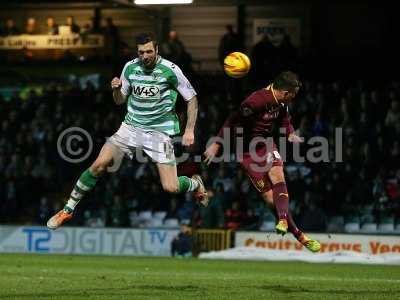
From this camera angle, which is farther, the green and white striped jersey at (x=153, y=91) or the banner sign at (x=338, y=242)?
the banner sign at (x=338, y=242)

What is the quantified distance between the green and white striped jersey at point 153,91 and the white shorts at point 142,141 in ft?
0.26

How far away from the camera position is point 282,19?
32.2 meters

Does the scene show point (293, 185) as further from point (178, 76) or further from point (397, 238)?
point (178, 76)

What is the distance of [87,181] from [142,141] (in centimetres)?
89

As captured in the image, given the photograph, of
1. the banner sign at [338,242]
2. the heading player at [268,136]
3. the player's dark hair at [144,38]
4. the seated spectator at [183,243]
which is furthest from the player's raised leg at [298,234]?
the seated spectator at [183,243]

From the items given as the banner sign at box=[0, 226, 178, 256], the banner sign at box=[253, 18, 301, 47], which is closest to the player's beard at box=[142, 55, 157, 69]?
the banner sign at box=[0, 226, 178, 256]

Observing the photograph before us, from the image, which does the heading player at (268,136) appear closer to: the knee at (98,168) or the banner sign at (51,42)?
the knee at (98,168)

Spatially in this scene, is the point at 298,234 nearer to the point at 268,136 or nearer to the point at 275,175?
the point at 275,175

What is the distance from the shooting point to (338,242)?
23.0 m

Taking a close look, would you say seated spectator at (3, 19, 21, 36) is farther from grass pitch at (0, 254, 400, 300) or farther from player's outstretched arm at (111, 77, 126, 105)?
player's outstretched arm at (111, 77, 126, 105)

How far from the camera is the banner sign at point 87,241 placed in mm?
24703

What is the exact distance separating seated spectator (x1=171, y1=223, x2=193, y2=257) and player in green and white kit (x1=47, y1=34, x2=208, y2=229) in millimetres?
10040

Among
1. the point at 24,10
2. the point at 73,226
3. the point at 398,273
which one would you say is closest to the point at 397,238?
the point at 398,273

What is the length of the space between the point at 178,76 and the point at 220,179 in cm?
1218
